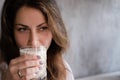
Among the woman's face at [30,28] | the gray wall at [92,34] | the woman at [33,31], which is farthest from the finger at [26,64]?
the gray wall at [92,34]

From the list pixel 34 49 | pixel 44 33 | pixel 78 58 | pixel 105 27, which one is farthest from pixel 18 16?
pixel 105 27

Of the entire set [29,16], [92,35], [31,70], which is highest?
[29,16]

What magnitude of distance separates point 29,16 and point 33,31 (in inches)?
2.1

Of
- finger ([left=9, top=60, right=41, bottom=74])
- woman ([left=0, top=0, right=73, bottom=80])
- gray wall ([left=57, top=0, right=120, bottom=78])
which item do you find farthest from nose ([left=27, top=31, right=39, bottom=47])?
gray wall ([left=57, top=0, right=120, bottom=78])

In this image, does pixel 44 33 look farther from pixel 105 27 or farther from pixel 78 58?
pixel 105 27

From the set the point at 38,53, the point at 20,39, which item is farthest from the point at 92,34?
the point at 38,53

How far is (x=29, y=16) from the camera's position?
2.69 feet

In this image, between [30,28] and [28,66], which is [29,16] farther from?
[28,66]

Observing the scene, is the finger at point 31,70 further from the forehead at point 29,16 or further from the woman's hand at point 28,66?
the forehead at point 29,16

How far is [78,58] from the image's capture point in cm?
190

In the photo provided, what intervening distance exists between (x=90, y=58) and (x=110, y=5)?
0.43 m

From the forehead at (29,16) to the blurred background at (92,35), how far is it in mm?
917

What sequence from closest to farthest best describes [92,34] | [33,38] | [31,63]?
[31,63] < [33,38] < [92,34]

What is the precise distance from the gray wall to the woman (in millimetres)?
794
